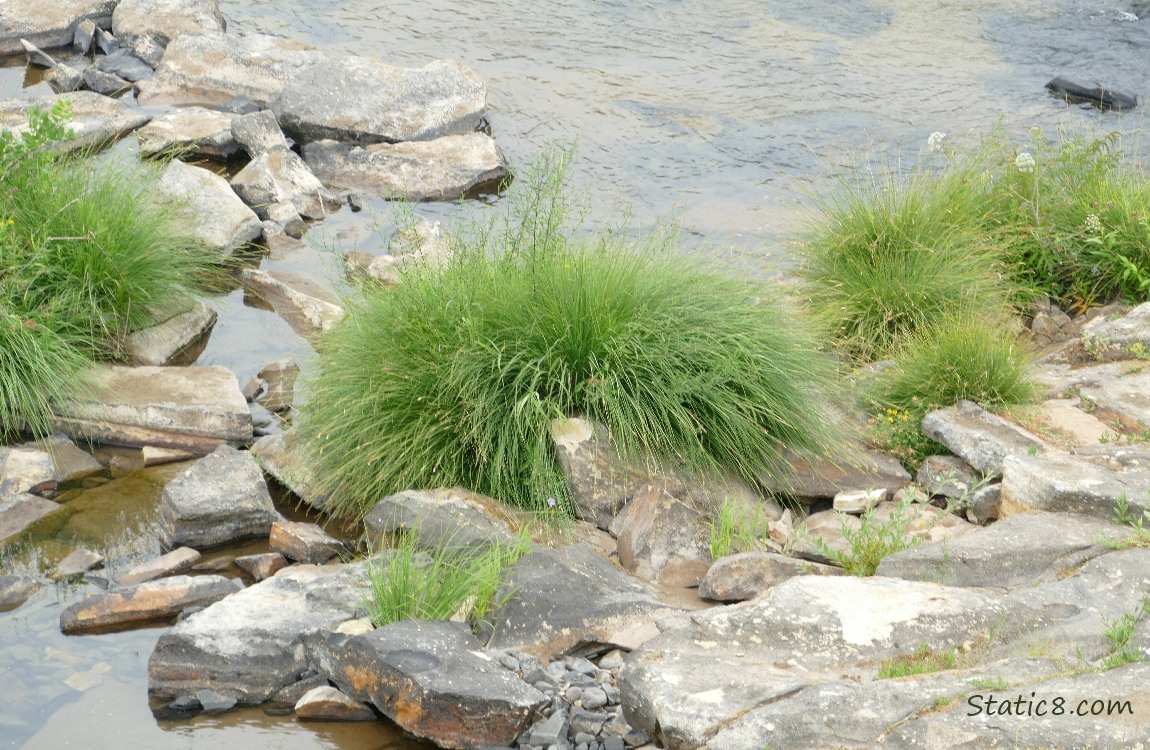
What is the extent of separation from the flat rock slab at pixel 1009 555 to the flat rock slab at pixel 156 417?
370 centimetres

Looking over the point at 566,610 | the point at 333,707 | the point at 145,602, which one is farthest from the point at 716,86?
the point at 333,707

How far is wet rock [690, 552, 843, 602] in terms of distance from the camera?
480 cm

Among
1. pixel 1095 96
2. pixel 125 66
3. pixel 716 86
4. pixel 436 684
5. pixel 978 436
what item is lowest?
pixel 436 684

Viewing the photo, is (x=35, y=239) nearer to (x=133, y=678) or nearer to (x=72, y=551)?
(x=72, y=551)

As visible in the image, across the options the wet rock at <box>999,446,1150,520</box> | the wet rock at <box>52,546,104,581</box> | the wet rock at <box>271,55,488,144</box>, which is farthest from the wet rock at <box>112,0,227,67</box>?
the wet rock at <box>999,446,1150,520</box>

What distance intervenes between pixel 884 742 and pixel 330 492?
136 inches

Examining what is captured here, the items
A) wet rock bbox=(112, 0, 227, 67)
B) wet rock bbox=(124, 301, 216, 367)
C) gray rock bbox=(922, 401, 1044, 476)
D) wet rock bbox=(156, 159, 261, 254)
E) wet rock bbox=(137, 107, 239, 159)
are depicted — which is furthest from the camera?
wet rock bbox=(112, 0, 227, 67)

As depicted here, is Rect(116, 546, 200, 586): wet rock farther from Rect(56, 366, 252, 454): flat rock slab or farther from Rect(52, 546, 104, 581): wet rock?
Rect(56, 366, 252, 454): flat rock slab

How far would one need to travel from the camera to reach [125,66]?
11578mm

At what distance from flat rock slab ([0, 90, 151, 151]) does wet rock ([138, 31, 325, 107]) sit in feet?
2.03

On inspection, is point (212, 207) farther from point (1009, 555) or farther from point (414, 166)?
point (1009, 555)

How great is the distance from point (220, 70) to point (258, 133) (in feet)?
6.42

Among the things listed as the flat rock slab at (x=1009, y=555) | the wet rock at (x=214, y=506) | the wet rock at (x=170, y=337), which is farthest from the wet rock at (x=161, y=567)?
the flat rock slab at (x=1009, y=555)

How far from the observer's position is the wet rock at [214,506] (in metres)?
5.49
